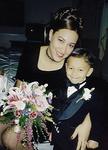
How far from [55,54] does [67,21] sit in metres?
0.28

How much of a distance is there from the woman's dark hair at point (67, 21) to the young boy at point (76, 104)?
7.1 inches

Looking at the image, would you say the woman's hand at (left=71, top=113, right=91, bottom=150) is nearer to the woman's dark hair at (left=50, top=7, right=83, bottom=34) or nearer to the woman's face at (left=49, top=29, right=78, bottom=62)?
the woman's face at (left=49, top=29, right=78, bottom=62)

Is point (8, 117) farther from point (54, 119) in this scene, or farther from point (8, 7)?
point (8, 7)

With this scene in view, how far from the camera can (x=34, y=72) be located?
8.50ft

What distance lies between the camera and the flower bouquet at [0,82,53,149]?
229cm

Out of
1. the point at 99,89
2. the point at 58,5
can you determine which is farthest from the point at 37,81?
the point at 58,5

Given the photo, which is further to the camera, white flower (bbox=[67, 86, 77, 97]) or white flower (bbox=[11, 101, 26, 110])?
white flower (bbox=[67, 86, 77, 97])

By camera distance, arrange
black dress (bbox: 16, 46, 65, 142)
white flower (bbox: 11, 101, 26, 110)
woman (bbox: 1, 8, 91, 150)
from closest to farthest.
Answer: white flower (bbox: 11, 101, 26, 110) < woman (bbox: 1, 8, 91, 150) < black dress (bbox: 16, 46, 65, 142)

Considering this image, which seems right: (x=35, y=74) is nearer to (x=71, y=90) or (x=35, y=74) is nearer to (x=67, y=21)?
(x=71, y=90)

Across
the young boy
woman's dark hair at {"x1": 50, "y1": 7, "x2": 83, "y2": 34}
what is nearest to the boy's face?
the young boy

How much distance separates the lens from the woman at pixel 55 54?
2.48 metres

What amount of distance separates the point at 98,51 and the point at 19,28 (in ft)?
7.93

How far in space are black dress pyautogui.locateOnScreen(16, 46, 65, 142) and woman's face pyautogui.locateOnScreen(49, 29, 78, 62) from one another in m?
0.15

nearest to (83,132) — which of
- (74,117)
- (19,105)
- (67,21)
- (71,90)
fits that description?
(74,117)
